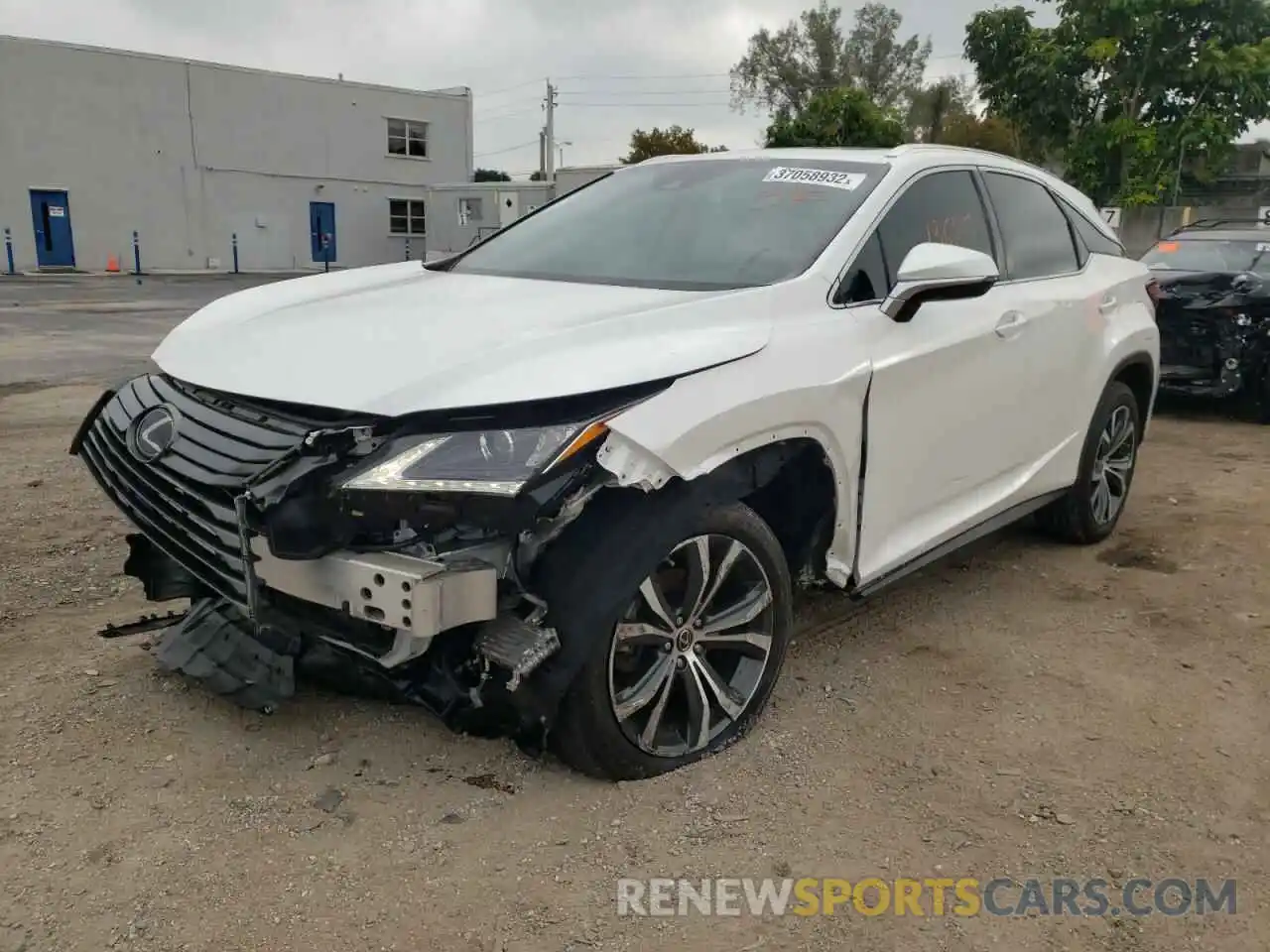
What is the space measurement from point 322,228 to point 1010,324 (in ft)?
112

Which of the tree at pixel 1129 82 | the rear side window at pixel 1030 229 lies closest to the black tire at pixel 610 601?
the rear side window at pixel 1030 229

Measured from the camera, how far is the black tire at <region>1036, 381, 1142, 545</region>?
Result: 4.80 meters

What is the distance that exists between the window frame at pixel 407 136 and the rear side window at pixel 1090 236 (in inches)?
1343

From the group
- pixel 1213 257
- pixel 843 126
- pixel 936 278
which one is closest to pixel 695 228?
pixel 936 278

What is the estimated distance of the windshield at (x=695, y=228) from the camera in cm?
338

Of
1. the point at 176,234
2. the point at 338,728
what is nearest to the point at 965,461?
the point at 338,728

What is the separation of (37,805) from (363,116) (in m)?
35.6

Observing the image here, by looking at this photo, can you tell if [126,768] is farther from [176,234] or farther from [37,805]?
[176,234]

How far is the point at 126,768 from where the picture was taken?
2924 millimetres

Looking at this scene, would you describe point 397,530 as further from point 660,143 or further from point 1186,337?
point 660,143

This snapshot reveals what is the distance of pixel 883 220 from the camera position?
3521 millimetres

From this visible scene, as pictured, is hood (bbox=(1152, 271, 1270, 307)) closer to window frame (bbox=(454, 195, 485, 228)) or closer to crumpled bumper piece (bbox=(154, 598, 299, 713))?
crumpled bumper piece (bbox=(154, 598, 299, 713))

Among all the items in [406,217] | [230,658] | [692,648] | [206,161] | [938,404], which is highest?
[206,161]

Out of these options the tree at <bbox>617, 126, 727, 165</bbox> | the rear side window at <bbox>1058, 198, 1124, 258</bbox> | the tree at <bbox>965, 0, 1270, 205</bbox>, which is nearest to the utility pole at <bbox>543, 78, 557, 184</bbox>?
the tree at <bbox>617, 126, 727, 165</bbox>
